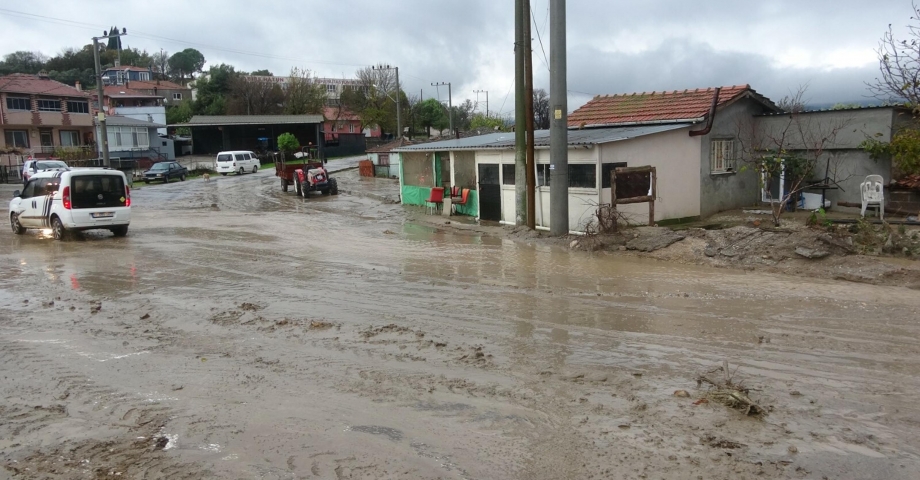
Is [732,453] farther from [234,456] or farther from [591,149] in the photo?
[591,149]

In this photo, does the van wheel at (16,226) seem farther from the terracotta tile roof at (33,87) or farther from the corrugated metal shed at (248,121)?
the corrugated metal shed at (248,121)

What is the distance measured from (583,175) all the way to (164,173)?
109 ft

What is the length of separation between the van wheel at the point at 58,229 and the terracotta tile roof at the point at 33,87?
39.7 m

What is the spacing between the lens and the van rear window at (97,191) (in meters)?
16.4

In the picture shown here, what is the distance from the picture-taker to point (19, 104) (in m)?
49.9

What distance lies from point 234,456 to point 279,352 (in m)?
2.40

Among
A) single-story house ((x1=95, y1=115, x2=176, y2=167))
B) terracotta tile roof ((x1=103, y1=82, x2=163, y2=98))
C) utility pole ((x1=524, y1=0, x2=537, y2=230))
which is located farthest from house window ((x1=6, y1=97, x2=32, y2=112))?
utility pole ((x1=524, y1=0, x2=537, y2=230))

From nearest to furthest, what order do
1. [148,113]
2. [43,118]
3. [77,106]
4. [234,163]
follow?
[234,163], [43,118], [77,106], [148,113]

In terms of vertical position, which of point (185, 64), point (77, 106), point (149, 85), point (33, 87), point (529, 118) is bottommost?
point (529, 118)

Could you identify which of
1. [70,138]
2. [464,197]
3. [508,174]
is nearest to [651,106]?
[508,174]

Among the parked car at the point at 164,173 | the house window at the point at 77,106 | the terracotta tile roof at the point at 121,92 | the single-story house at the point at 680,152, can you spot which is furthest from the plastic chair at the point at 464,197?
the terracotta tile roof at the point at 121,92

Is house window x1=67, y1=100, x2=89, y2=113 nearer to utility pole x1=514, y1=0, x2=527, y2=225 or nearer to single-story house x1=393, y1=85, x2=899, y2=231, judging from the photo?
single-story house x1=393, y1=85, x2=899, y2=231

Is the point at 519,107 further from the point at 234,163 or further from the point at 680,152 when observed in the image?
the point at 234,163

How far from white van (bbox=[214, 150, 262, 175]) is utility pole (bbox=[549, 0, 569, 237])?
115ft
